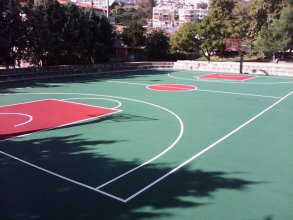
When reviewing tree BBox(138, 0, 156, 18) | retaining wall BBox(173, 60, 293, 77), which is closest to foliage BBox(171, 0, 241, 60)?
retaining wall BBox(173, 60, 293, 77)

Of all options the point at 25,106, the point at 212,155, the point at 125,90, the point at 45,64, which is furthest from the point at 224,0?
the point at 212,155

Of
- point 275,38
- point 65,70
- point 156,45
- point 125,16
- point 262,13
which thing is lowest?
point 65,70

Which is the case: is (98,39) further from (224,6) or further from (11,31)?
(224,6)

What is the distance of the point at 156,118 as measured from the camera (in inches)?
466

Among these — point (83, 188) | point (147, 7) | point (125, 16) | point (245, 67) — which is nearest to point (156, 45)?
point (245, 67)

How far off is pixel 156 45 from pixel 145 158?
97.2ft

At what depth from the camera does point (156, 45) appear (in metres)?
36.3

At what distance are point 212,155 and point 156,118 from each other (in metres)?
4.01

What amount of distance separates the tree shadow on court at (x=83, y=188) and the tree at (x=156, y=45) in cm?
2907

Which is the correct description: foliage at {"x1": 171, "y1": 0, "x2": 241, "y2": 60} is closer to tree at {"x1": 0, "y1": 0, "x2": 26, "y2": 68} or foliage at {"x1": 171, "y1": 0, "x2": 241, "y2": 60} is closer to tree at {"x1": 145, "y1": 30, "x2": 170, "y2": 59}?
tree at {"x1": 145, "y1": 30, "x2": 170, "y2": 59}

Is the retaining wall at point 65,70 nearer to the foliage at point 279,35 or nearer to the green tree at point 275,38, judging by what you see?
the green tree at point 275,38

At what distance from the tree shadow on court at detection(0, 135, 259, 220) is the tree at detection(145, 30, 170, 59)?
1144 inches

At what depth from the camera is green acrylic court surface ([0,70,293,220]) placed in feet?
18.3

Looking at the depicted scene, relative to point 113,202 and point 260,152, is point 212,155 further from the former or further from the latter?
point 113,202
